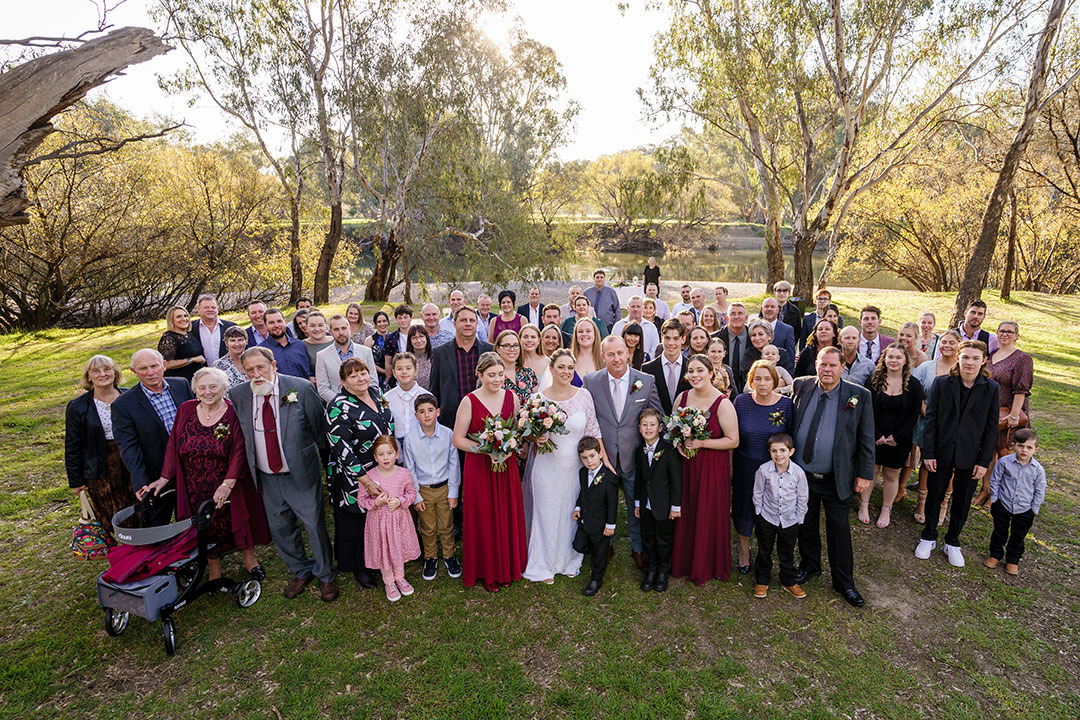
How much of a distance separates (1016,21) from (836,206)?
224 inches

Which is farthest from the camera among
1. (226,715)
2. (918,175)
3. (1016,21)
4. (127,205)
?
(918,175)

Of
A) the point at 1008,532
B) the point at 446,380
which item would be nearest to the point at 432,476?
the point at 446,380

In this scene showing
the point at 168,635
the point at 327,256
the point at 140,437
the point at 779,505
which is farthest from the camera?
the point at 327,256

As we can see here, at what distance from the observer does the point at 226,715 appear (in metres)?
3.62

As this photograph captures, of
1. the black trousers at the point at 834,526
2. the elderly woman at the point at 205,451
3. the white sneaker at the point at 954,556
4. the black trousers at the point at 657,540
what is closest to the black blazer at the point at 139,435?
the elderly woman at the point at 205,451

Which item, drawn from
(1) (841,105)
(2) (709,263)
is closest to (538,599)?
(1) (841,105)

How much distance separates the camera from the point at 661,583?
488 centimetres

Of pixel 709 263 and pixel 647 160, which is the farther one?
pixel 647 160

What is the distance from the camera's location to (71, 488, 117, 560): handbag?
182 inches

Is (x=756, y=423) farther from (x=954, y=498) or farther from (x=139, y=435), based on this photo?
(x=139, y=435)

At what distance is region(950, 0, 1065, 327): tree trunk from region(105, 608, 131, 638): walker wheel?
15.1 meters

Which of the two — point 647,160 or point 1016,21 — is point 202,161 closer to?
point 1016,21

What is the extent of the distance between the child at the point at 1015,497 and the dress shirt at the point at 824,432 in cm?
176

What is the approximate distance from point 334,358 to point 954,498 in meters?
6.79
